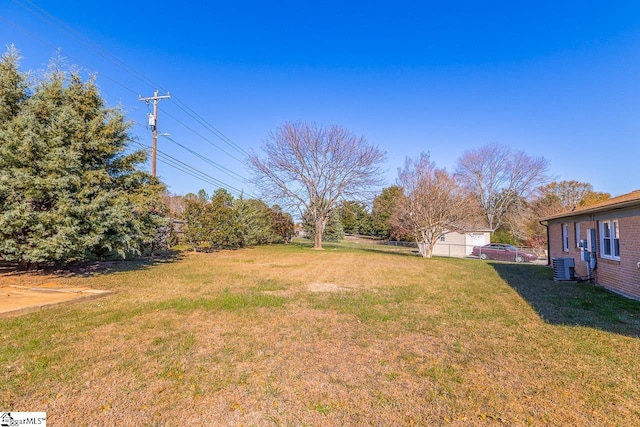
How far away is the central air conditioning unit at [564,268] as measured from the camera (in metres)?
10.3

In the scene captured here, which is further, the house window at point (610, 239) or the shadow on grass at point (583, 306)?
the house window at point (610, 239)

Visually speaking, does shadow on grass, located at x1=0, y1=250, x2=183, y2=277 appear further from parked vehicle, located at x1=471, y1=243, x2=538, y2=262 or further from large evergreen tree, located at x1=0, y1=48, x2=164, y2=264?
parked vehicle, located at x1=471, y1=243, x2=538, y2=262

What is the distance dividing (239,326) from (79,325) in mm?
2349

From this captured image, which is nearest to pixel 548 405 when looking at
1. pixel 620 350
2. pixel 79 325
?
pixel 620 350

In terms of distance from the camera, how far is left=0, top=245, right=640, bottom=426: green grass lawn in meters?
2.60

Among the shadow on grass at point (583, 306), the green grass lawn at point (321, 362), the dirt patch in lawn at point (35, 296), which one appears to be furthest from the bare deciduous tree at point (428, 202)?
the dirt patch in lawn at point (35, 296)

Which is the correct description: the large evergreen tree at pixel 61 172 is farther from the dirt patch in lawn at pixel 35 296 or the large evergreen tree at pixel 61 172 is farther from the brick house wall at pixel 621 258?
the brick house wall at pixel 621 258

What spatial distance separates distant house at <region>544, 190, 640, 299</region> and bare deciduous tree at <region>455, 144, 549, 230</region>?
1034 inches

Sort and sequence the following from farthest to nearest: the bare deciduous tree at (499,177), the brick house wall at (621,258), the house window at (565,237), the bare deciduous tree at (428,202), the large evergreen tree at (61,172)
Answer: the bare deciduous tree at (499,177)
the bare deciduous tree at (428,202)
the house window at (565,237)
the large evergreen tree at (61,172)
the brick house wall at (621,258)

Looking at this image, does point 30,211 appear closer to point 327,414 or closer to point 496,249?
point 327,414

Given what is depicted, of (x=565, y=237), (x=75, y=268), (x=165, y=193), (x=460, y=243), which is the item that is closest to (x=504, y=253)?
(x=460, y=243)

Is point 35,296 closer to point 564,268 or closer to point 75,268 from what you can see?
point 75,268

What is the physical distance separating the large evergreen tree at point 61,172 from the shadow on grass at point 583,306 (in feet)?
36.6

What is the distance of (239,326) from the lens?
192 inches
